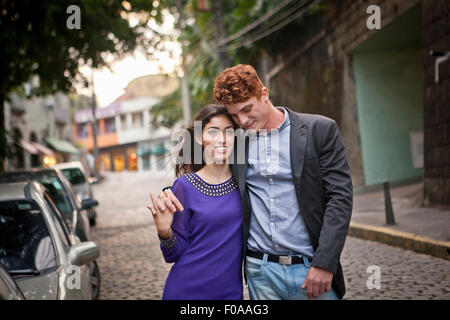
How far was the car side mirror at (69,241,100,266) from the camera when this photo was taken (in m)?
3.83

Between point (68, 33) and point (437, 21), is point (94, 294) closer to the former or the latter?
point (437, 21)

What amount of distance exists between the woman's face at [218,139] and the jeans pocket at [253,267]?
0.44m

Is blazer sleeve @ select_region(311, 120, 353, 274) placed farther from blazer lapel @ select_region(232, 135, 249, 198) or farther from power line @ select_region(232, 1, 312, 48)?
power line @ select_region(232, 1, 312, 48)

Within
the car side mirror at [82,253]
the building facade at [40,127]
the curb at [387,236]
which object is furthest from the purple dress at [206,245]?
the building facade at [40,127]

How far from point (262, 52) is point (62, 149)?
31397 mm

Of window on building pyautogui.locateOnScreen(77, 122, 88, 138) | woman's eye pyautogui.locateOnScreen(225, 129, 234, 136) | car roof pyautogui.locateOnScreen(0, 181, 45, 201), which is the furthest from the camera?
car roof pyautogui.locateOnScreen(0, 181, 45, 201)

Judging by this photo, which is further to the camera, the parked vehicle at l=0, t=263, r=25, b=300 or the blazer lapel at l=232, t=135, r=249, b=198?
the parked vehicle at l=0, t=263, r=25, b=300

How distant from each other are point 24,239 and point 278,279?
2689 millimetres

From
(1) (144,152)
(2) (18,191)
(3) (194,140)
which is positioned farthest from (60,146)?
(3) (194,140)

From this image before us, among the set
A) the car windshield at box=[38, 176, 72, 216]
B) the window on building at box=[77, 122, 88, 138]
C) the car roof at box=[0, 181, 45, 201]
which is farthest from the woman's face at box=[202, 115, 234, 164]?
the car windshield at box=[38, 176, 72, 216]

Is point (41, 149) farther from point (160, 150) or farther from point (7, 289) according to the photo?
point (7, 289)

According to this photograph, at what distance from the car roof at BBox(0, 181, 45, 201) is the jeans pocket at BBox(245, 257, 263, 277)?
9.03 feet

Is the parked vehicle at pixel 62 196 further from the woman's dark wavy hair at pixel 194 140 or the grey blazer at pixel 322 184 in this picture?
the grey blazer at pixel 322 184

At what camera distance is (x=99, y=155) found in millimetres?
4285
